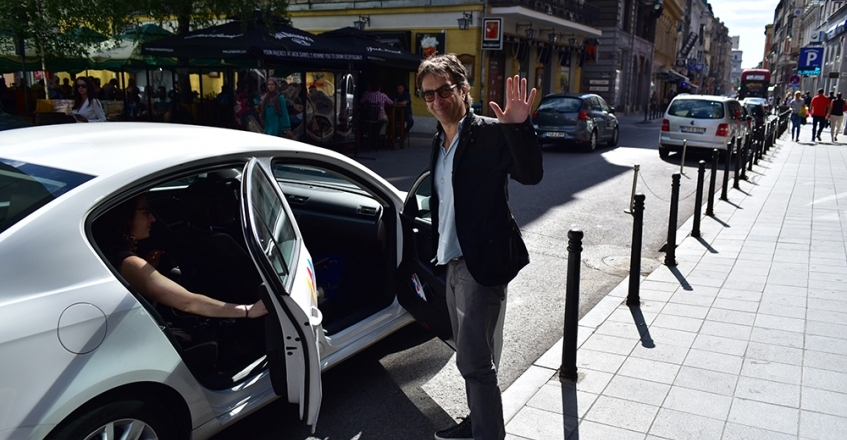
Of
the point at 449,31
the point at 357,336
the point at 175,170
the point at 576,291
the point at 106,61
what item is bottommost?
the point at 357,336

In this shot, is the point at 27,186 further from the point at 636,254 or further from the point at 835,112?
the point at 835,112

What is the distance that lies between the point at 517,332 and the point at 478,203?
239cm

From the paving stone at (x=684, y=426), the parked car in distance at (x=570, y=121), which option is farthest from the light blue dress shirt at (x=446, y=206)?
the parked car in distance at (x=570, y=121)

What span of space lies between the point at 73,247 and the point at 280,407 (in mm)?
1628

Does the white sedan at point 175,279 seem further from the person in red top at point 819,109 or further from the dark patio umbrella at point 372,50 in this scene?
the person in red top at point 819,109

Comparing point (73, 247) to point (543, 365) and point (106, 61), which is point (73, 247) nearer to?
point (543, 365)

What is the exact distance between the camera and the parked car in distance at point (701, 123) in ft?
53.0

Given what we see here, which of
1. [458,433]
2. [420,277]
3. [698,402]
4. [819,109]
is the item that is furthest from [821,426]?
[819,109]

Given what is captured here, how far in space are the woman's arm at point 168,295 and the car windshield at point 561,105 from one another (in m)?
15.9

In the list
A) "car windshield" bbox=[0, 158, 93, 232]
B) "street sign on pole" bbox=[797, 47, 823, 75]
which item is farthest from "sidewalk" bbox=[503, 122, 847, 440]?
"street sign on pole" bbox=[797, 47, 823, 75]

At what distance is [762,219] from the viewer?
8.97 meters

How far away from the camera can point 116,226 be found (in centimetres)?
303

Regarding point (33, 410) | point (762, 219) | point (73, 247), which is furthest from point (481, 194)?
point (762, 219)

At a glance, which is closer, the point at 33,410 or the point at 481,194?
the point at 33,410
